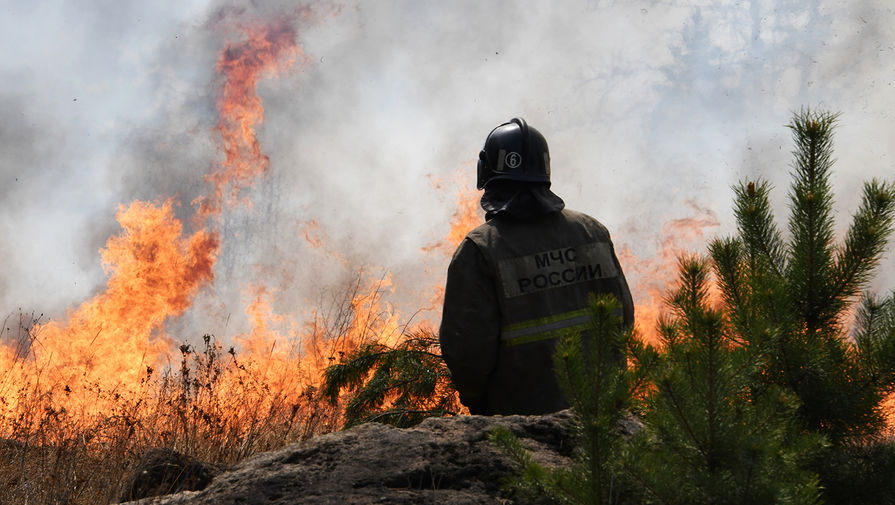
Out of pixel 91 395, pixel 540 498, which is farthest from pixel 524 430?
pixel 91 395

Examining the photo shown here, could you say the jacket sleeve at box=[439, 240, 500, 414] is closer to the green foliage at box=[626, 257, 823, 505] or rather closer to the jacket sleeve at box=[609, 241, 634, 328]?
the jacket sleeve at box=[609, 241, 634, 328]

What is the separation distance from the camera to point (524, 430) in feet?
7.66

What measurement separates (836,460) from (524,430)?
0.99 metres

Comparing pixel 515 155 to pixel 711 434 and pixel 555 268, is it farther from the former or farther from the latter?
pixel 711 434

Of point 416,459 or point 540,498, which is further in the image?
point 416,459

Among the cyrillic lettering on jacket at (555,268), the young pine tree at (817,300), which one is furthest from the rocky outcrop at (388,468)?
the cyrillic lettering on jacket at (555,268)

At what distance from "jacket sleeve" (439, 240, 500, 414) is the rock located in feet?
4.48

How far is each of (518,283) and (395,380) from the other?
1.42m

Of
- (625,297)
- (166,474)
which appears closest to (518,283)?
(625,297)

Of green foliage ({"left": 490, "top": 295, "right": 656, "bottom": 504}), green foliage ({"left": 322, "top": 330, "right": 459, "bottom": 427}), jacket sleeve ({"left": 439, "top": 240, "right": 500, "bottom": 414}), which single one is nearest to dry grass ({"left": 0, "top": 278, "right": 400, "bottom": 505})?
green foliage ({"left": 322, "top": 330, "right": 459, "bottom": 427})

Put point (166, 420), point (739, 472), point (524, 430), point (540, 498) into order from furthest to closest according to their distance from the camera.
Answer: point (166, 420), point (524, 430), point (540, 498), point (739, 472)

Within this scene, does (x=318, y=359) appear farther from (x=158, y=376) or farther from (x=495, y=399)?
(x=495, y=399)

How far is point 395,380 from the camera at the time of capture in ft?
14.8

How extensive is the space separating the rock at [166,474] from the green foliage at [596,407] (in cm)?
217
